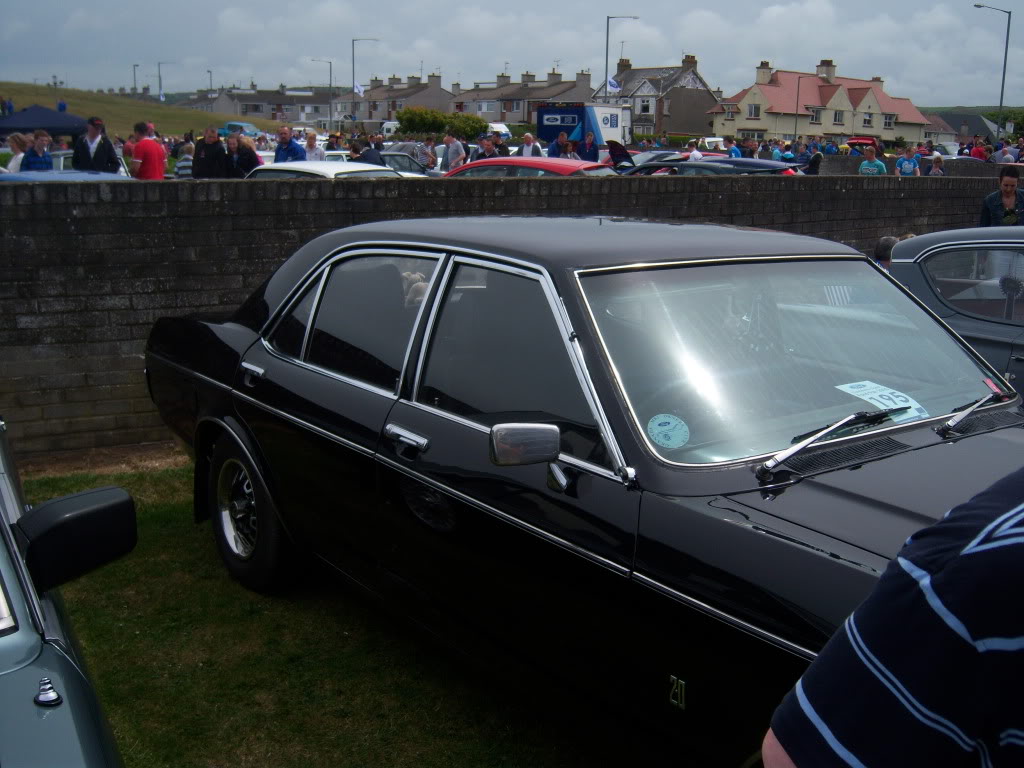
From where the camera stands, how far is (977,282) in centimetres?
580

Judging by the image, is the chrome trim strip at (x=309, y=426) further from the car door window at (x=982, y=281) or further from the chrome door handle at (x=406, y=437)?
the car door window at (x=982, y=281)

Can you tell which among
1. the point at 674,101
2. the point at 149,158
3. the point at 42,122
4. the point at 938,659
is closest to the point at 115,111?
the point at 674,101

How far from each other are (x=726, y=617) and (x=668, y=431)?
61 cm

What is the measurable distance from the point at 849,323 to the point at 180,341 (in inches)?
122

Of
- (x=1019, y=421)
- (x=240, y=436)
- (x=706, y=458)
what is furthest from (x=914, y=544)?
(x=240, y=436)

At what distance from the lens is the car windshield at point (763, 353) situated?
2.94 metres

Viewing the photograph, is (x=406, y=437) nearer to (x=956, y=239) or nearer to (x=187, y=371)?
(x=187, y=371)

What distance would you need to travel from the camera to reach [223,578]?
4.90m

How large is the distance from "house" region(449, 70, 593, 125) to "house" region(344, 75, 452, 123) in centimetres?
206

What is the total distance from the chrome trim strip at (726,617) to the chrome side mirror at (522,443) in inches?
15.6

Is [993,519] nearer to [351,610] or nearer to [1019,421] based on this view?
[1019,421]

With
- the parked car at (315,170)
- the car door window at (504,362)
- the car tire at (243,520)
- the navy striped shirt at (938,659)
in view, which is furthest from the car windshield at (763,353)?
the parked car at (315,170)

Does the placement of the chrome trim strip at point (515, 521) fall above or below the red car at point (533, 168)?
below

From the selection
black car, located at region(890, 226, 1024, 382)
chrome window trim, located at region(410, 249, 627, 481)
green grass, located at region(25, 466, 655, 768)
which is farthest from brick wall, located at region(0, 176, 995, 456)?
chrome window trim, located at region(410, 249, 627, 481)
